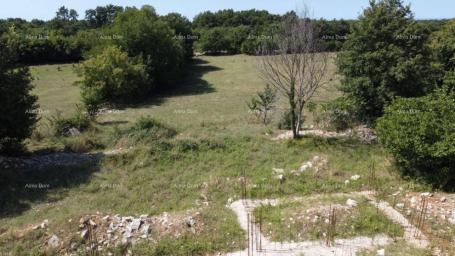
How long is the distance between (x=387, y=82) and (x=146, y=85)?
26.1 metres

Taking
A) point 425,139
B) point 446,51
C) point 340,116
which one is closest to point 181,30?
point 446,51

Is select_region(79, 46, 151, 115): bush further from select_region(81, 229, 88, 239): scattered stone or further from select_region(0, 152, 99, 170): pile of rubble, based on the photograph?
select_region(81, 229, 88, 239): scattered stone

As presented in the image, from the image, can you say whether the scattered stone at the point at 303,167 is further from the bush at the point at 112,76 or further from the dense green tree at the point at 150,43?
the dense green tree at the point at 150,43

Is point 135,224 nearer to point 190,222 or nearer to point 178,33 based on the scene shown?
point 190,222

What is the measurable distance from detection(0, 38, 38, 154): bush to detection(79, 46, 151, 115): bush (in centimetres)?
1629

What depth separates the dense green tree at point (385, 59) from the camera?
56.3ft

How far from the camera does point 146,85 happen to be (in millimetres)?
39031

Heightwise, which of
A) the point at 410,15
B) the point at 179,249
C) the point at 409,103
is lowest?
the point at 179,249

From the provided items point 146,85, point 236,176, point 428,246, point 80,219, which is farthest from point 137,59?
point 428,246

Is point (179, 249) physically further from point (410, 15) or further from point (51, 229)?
point (410, 15)

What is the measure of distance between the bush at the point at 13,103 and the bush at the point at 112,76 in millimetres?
16295

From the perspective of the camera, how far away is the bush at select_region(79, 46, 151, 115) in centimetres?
3478

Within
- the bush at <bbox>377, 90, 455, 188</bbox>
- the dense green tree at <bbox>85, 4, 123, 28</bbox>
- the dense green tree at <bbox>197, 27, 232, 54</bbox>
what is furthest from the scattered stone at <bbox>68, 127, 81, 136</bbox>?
the dense green tree at <bbox>85, 4, 123, 28</bbox>

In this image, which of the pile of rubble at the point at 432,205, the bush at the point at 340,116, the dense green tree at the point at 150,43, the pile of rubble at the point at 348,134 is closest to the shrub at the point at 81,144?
the pile of rubble at the point at 348,134
